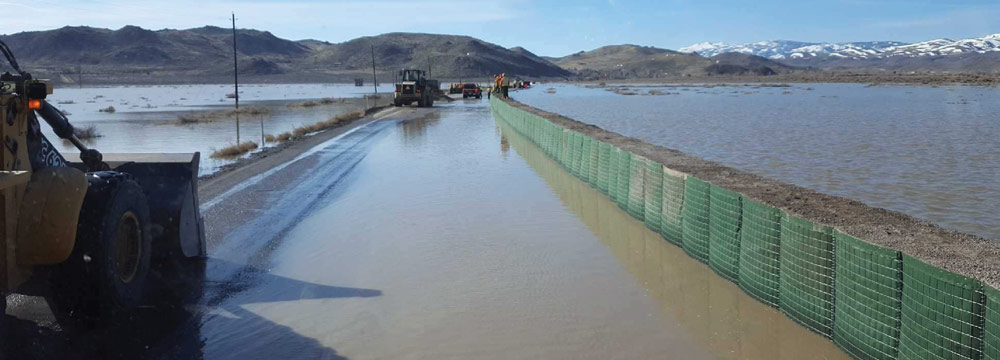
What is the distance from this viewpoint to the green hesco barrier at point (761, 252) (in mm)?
8102

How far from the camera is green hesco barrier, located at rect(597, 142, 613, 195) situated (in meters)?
15.8

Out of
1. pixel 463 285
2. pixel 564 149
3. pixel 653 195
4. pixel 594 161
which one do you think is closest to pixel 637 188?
pixel 653 195

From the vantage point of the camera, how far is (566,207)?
15.1 metres

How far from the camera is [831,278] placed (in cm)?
707

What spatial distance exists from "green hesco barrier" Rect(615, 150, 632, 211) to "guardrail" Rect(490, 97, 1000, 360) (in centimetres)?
154

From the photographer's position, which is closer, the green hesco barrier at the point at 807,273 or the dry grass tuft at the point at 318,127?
the green hesco barrier at the point at 807,273

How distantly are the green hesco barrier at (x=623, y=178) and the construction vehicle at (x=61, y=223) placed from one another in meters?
7.96

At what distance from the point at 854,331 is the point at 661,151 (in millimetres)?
12065

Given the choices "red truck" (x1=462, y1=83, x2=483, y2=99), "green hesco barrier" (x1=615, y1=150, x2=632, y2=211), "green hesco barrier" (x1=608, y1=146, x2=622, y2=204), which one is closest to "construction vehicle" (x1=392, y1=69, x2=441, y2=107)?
"red truck" (x1=462, y1=83, x2=483, y2=99)

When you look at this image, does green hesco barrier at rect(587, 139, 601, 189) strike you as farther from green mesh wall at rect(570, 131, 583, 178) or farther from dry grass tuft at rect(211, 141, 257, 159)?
dry grass tuft at rect(211, 141, 257, 159)

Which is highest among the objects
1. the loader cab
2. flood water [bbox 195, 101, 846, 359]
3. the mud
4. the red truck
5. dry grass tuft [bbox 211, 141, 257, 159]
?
the loader cab

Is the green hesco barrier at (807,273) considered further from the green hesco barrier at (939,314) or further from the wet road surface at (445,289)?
the green hesco barrier at (939,314)

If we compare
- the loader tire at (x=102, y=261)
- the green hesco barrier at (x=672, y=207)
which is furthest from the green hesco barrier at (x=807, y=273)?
the loader tire at (x=102, y=261)

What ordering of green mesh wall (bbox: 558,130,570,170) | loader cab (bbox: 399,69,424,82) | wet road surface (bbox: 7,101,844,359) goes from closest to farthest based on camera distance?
wet road surface (bbox: 7,101,844,359) < green mesh wall (bbox: 558,130,570,170) < loader cab (bbox: 399,69,424,82)
